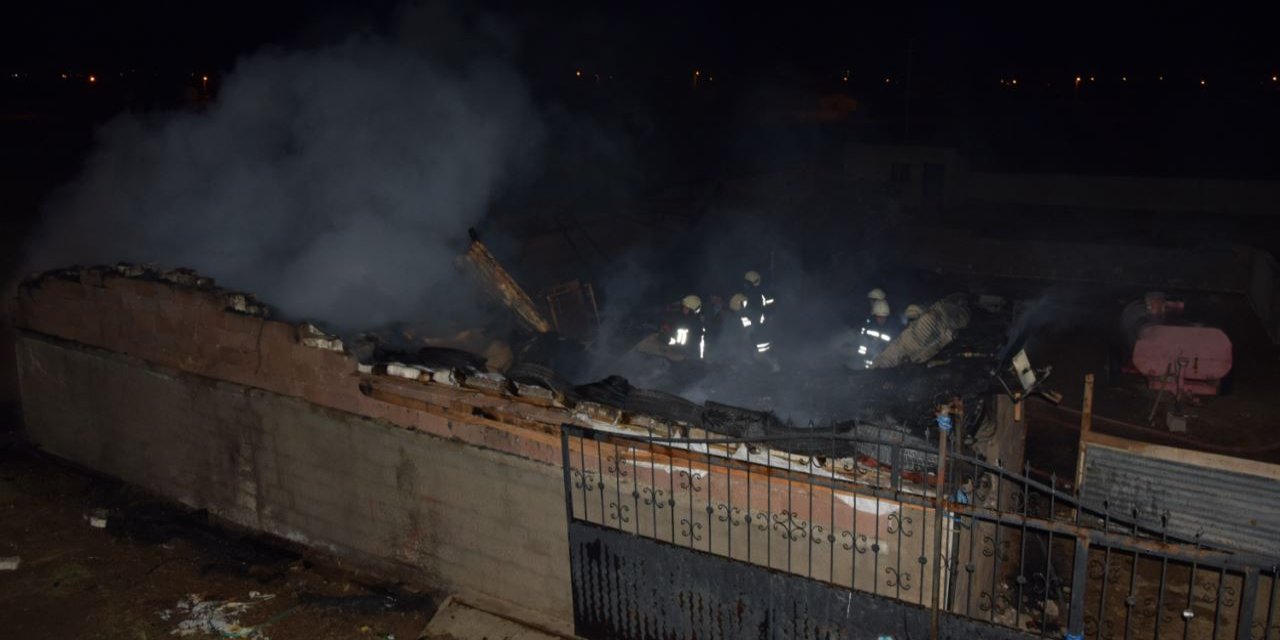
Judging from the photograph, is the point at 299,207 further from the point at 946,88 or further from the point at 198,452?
the point at 946,88

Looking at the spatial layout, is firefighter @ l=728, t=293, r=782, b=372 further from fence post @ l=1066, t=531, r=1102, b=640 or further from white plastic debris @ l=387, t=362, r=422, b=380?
fence post @ l=1066, t=531, r=1102, b=640

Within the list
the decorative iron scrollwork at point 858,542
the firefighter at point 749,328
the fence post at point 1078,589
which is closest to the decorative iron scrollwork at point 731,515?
the decorative iron scrollwork at point 858,542

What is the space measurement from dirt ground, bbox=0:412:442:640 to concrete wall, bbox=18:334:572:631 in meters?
0.31

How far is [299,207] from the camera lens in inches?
440

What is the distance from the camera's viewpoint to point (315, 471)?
7859mm

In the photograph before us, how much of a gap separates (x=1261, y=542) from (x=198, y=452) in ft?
34.0

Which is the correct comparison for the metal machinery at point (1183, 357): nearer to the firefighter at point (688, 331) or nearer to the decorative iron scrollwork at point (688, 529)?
the firefighter at point (688, 331)

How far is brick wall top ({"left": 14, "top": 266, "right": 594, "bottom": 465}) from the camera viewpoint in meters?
6.66

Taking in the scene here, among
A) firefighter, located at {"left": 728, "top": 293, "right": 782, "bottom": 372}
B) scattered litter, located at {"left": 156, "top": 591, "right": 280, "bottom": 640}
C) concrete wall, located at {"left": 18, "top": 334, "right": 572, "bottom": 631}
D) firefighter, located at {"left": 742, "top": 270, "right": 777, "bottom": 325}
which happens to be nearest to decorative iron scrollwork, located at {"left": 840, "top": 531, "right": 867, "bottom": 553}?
concrete wall, located at {"left": 18, "top": 334, "right": 572, "bottom": 631}

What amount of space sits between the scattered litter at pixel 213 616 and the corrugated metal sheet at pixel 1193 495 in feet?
24.4

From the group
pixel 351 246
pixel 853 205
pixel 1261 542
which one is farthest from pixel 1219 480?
pixel 853 205

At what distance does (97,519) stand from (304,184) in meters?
4.86

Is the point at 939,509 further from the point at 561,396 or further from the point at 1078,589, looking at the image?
the point at 561,396

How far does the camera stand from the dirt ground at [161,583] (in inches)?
276
